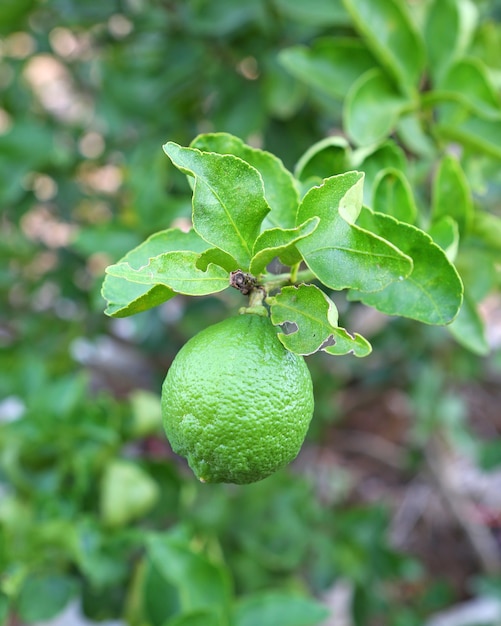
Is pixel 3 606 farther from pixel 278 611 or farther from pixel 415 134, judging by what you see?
pixel 415 134

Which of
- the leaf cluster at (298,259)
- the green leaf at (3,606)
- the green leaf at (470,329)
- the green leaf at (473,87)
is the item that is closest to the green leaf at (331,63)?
the green leaf at (473,87)

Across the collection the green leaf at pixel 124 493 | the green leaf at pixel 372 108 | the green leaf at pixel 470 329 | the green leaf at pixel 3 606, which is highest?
the green leaf at pixel 372 108

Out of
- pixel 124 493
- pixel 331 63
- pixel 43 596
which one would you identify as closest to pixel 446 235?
pixel 331 63

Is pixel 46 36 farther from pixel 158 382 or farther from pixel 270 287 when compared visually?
pixel 270 287

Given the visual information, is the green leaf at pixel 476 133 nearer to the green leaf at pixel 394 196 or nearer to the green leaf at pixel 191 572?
the green leaf at pixel 394 196

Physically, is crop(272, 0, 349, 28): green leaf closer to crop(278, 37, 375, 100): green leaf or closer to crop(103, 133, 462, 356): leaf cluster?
crop(278, 37, 375, 100): green leaf

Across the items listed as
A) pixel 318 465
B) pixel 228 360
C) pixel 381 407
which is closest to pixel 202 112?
pixel 228 360
